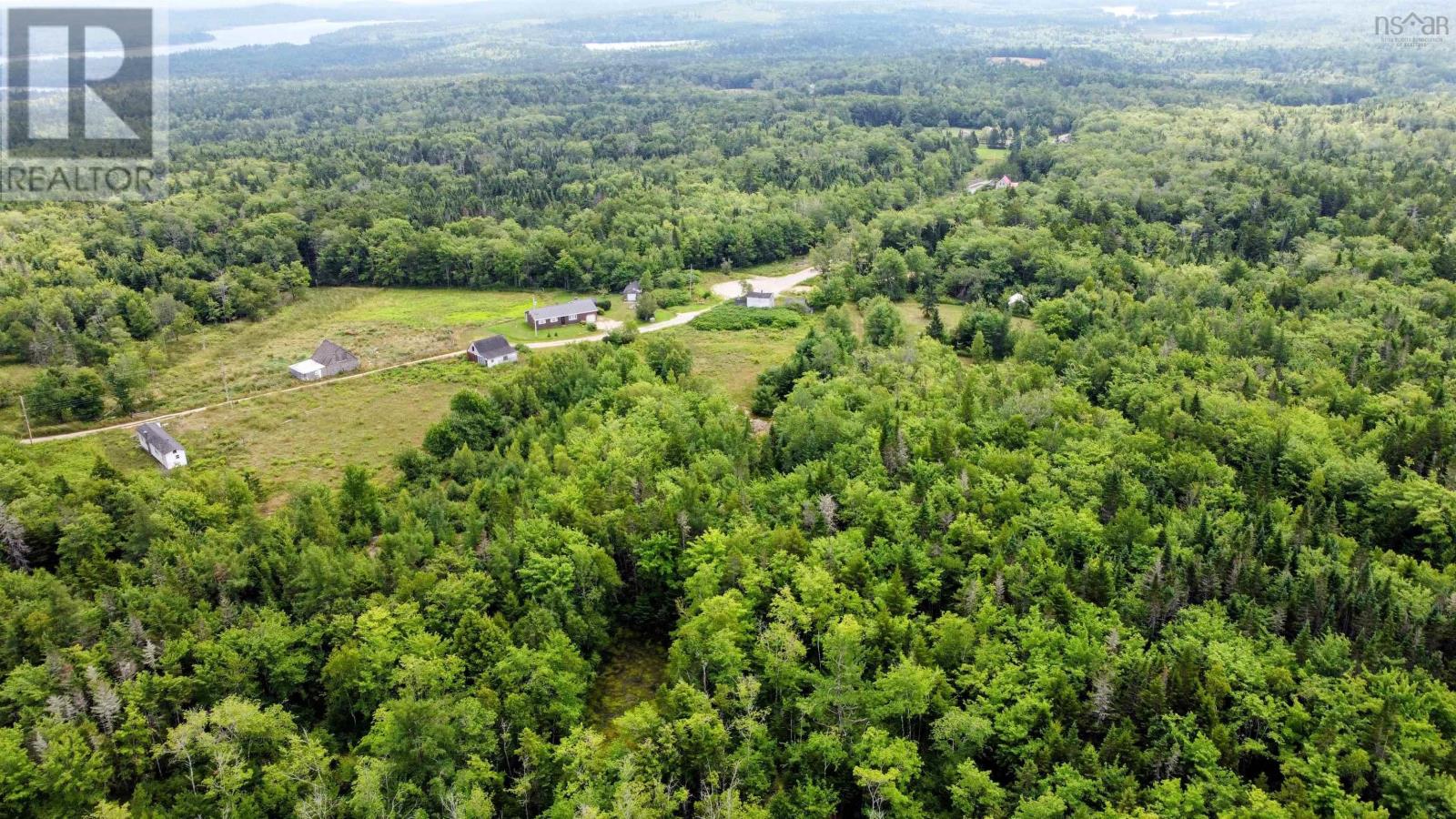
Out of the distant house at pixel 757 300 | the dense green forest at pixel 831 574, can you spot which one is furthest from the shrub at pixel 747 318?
the distant house at pixel 757 300

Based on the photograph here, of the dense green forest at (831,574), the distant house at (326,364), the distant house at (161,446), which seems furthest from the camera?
the distant house at (326,364)

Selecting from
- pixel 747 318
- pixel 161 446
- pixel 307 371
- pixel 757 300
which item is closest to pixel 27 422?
pixel 161 446

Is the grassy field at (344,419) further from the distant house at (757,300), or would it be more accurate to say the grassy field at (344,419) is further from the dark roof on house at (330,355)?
the distant house at (757,300)

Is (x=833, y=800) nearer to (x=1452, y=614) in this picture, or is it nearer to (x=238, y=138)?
(x=1452, y=614)

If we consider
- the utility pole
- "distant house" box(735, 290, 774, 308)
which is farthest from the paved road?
"distant house" box(735, 290, 774, 308)

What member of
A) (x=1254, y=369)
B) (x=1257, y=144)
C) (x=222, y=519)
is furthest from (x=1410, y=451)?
(x=1257, y=144)

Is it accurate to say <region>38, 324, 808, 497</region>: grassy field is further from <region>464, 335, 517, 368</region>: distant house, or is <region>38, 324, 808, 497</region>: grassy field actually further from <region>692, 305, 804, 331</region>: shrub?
<region>692, 305, 804, 331</region>: shrub

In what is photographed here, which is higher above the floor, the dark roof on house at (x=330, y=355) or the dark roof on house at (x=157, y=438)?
the dark roof on house at (x=330, y=355)
